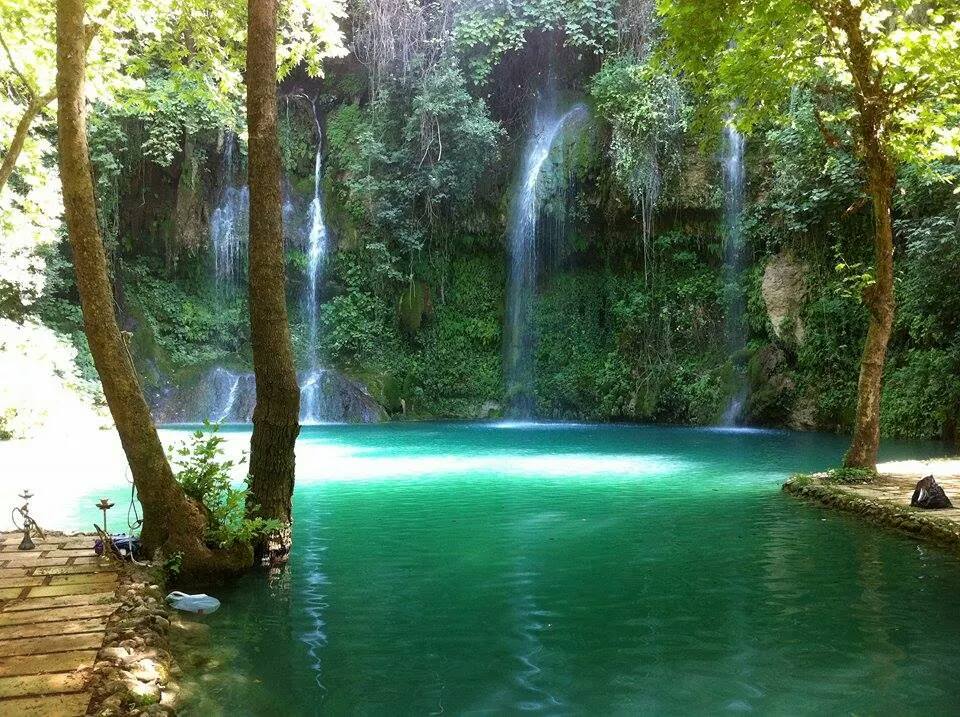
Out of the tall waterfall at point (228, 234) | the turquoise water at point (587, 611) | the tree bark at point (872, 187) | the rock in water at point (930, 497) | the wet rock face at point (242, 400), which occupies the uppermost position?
the tall waterfall at point (228, 234)

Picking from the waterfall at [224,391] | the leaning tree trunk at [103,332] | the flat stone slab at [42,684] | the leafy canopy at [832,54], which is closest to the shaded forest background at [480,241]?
the waterfall at [224,391]

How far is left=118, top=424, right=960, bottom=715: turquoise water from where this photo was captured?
3.63 metres

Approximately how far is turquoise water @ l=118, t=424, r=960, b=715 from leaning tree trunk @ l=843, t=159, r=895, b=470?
1168 mm

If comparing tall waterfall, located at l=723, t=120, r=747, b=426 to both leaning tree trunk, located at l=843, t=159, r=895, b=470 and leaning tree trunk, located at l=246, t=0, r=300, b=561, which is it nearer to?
leaning tree trunk, located at l=843, t=159, r=895, b=470

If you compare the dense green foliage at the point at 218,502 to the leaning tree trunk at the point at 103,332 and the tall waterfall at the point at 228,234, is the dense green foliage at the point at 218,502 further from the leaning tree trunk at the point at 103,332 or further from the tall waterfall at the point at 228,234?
the tall waterfall at the point at 228,234

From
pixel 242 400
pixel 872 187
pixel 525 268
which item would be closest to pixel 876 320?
pixel 872 187

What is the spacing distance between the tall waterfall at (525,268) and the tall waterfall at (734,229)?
4607 mm

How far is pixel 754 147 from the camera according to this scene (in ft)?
63.6

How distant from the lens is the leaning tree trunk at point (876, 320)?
343 inches

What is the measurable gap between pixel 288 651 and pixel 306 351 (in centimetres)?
1971

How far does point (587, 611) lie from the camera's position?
4824mm

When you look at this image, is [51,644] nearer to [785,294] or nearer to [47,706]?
[47,706]

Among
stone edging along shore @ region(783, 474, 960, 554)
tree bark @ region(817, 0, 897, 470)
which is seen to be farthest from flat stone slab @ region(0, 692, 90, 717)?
tree bark @ region(817, 0, 897, 470)

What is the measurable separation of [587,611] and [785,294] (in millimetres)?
15199
